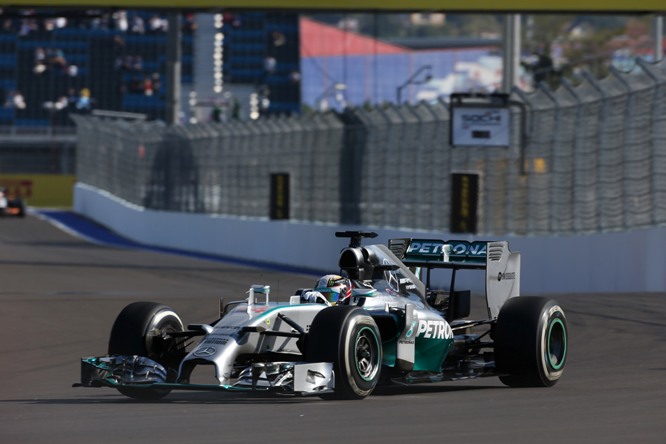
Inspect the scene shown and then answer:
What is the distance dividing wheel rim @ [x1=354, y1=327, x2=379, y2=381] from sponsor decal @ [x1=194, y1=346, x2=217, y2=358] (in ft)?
2.98

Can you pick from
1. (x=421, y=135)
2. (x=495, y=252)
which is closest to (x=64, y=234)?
(x=421, y=135)

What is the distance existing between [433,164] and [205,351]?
16202 millimetres

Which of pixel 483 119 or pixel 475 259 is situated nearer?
pixel 475 259

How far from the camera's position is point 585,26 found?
185 metres

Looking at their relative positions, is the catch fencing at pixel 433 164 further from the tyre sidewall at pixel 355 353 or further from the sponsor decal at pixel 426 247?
the tyre sidewall at pixel 355 353

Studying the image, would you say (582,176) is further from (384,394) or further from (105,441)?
(105,441)

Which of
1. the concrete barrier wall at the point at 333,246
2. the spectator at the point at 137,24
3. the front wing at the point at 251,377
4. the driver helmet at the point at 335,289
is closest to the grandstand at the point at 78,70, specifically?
the spectator at the point at 137,24

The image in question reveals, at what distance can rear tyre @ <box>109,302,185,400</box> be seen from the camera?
988 centimetres

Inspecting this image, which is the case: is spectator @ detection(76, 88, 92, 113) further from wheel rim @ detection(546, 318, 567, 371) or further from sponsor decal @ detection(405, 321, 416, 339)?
sponsor decal @ detection(405, 321, 416, 339)

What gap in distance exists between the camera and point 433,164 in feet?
82.7

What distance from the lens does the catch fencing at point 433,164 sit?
19578 millimetres

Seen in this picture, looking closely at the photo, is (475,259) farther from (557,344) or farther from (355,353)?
(355,353)

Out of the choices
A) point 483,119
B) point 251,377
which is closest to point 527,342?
point 251,377

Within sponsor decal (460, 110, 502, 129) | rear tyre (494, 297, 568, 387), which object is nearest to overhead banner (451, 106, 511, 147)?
sponsor decal (460, 110, 502, 129)
